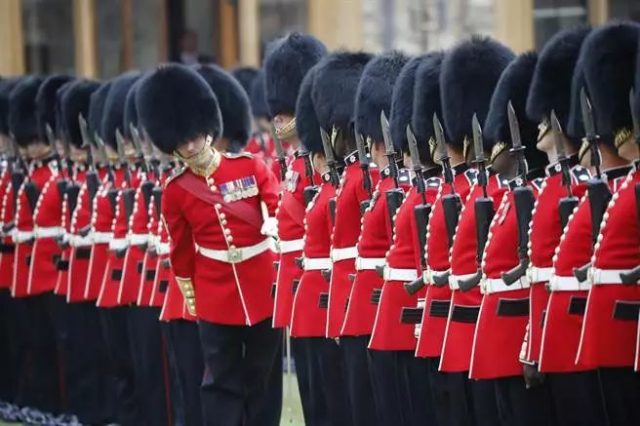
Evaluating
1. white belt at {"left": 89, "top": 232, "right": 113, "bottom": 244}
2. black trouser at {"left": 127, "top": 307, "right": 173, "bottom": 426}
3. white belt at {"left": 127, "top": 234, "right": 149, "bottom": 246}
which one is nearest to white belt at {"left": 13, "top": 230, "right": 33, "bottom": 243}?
white belt at {"left": 89, "top": 232, "right": 113, "bottom": 244}

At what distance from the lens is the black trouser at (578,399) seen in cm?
612

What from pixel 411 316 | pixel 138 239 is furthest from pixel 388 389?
pixel 138 239

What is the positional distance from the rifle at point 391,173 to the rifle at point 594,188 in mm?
1355

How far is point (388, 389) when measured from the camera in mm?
7367

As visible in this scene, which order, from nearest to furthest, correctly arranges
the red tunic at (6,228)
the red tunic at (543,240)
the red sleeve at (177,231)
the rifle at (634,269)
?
the rifle at (634,269) < the red tunic at (543,240) < the red sleeve at (177,231) < the red tunic at (6,228)

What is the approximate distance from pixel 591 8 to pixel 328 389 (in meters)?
8.43

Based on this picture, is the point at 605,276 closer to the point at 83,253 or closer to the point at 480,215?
the point at 480,215

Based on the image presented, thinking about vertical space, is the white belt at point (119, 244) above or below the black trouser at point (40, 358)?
above

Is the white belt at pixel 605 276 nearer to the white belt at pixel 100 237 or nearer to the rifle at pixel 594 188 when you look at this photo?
the rifle at pixel 594 188

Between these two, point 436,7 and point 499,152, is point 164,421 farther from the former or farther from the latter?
point 436,7

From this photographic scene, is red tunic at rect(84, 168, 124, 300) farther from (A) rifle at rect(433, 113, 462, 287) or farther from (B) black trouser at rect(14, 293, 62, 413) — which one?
(A) rifle at rect(433, 113, 462, 287)

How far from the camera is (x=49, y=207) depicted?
10352 mm

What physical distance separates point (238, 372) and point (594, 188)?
2.48 m

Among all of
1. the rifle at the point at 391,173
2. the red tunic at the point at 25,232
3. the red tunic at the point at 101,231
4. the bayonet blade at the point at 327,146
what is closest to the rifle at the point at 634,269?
the rifle at the point at 391,173
